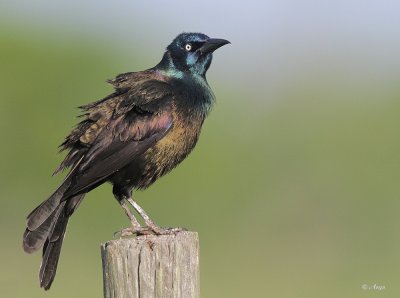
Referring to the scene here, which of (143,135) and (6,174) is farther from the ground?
(6,174)

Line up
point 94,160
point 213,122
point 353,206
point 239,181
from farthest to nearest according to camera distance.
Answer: point 213,122 < point 239,181 < point 353,206 < point 94,160

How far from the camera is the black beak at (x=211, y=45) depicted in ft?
28.8

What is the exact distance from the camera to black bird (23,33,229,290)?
7.50m

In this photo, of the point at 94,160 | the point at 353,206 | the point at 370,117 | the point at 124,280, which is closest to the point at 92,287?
the point at 353,206

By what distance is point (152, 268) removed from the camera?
6066 mm

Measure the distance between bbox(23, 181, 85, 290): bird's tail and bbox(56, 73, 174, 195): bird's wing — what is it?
0.89ft

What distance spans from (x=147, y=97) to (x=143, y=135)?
30cm

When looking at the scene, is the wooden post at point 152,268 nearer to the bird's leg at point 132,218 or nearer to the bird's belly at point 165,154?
the bird's leg at point 132,218

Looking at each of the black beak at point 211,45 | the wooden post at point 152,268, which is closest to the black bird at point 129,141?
the black beak at point 211,45

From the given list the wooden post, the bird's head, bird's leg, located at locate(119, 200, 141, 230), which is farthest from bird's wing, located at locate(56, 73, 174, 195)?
the wooden post

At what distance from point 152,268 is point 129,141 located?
1.99 m

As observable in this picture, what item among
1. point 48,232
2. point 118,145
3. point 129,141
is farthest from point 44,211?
point 129,141

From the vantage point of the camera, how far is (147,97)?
8.05 metres

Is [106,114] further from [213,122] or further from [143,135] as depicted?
[213,122]
